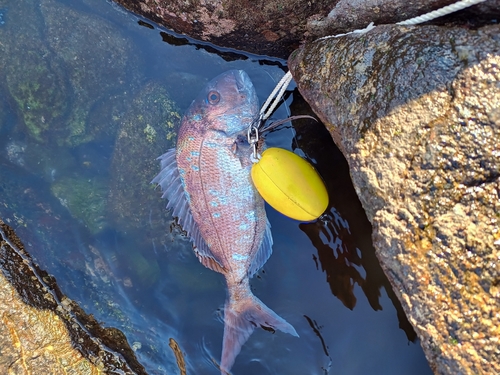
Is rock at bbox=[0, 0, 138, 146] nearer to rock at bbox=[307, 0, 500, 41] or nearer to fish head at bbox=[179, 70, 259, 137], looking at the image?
fish head at bbox=[179, 70, 259, 137]

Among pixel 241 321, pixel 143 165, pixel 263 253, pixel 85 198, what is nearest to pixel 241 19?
pixel 143 165

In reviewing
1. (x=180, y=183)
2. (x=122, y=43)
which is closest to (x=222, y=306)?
(x=180, y=183)

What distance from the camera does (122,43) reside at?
376cm

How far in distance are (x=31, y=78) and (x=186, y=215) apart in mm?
1958

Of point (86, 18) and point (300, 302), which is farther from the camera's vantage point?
point (86, 18)

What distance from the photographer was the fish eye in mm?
3201

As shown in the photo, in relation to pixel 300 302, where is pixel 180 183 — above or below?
above

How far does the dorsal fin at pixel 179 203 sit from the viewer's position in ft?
10.7

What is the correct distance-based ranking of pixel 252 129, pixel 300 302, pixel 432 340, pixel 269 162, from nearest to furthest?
pixel 432 340
pixel 269 162
pixel 252 129
pixel 300 302

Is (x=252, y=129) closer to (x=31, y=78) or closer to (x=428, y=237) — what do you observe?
(x=428, y=237)

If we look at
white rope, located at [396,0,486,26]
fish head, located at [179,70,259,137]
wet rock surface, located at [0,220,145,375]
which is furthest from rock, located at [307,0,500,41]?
wet rock surface, located at [0,220,145,375]

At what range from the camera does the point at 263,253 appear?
3.37 m

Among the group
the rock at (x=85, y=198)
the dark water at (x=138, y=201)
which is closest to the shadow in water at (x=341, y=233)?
the dark water at (x=138, y=201)

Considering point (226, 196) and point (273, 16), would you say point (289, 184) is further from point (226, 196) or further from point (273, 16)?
point (273, 16)
